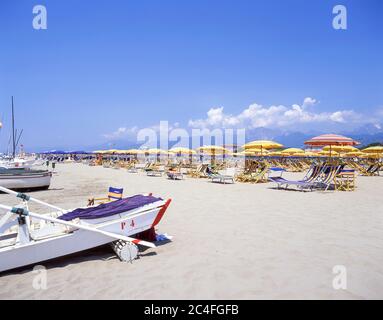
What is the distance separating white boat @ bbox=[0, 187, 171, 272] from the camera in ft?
12.1

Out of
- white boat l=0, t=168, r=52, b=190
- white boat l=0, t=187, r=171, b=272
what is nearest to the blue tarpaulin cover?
white boat l=0, t=187, r=171, b=272

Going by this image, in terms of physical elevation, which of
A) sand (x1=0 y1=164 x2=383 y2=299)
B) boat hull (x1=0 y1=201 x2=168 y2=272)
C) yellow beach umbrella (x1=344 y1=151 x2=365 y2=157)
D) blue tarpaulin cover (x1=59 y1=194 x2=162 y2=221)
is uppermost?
yellow beach umbrella (x1=344 y1=151 x2=365 y2=157)

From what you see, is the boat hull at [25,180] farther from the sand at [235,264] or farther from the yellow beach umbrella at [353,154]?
the yellow beach umbrella at [353,154]

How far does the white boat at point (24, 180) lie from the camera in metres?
10.9

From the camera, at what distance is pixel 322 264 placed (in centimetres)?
386

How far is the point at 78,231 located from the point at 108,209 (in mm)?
700

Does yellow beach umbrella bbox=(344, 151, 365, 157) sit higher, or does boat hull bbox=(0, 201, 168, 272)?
yellow beach umbrella bbox=(344, 151, 365, 157)

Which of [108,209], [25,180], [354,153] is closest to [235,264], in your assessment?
[108,209]

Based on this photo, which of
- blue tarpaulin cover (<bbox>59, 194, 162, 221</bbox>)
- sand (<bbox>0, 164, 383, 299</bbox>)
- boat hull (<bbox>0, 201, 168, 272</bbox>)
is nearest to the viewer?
sand (<bbox>0, 164, 383, 299</bbox>)

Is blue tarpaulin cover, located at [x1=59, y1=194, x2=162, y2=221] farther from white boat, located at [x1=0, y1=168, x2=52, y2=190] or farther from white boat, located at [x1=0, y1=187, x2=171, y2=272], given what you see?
white boat, located at [x1=0, y1=168, x2=52, y2=190]

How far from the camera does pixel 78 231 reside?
396cm

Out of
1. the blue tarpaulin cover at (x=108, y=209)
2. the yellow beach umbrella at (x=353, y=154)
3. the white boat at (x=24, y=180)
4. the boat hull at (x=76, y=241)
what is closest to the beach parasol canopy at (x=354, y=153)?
the yellow beach umbrella at (x=353, y=154)

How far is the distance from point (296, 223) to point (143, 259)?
10.9 feet

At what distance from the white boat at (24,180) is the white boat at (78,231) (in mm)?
7278
